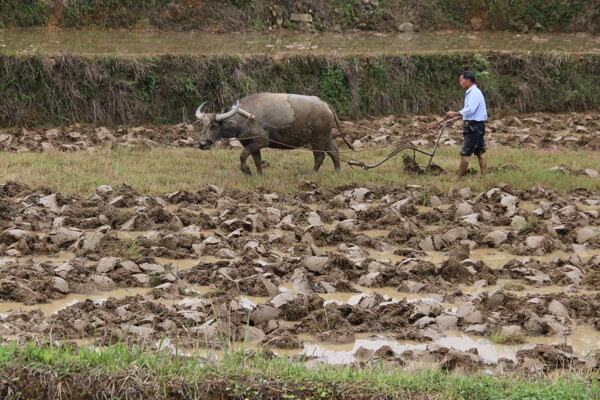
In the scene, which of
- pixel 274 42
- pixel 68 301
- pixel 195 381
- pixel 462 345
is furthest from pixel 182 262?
pixel 274 42

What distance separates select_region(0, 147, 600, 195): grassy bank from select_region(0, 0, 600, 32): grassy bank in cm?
741

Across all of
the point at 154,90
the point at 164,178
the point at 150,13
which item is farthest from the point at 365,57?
the point at 164,178

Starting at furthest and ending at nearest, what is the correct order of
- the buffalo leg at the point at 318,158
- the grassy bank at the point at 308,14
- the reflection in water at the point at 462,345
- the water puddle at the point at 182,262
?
the grassy bank at the point at 308,14 < the buffalo leg at the point at 318,158 < the water puddle at the point at 182,262 < the reflection in water at the point at 462,345

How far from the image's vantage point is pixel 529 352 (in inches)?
218

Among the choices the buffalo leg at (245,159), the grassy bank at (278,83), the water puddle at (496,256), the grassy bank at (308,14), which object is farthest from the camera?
the grassy bank at (308,14)

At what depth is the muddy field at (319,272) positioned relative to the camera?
5707mm

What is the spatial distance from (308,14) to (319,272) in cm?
1390

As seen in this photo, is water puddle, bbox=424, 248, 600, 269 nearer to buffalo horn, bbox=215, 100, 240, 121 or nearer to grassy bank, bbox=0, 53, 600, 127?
buffalo horn, bbox=215, 100, 240, 121

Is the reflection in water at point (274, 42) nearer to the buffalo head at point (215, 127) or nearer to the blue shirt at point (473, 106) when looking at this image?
the buffalo head at point (215, 127)

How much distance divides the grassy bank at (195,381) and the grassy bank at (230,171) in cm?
526

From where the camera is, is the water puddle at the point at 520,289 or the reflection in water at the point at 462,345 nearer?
the reflection in water at the point at 462,345

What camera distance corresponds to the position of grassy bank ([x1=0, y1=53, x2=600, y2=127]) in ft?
47.0

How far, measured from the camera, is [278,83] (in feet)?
51.6

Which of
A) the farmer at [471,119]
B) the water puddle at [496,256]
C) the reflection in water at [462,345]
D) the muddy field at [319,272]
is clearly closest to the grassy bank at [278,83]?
the muddy field at [319,272]
